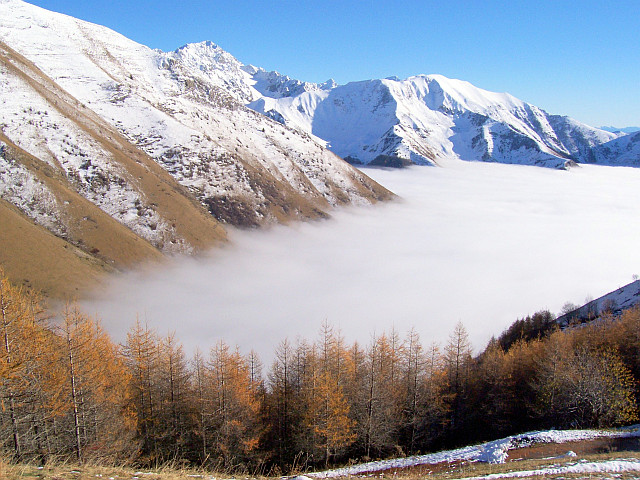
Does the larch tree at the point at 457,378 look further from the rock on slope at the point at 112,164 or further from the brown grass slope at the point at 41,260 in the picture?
the rock on slope at the point at 112,164

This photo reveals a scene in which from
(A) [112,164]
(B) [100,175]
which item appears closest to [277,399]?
(B) [100,175]

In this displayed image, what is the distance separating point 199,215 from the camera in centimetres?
14125

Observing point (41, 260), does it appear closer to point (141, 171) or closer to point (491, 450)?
point (141, 171)

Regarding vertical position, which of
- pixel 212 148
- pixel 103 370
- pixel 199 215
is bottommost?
pixel 103 370

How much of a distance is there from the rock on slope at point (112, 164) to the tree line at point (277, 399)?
7633cm

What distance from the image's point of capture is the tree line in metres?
24.3

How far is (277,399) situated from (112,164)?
119m

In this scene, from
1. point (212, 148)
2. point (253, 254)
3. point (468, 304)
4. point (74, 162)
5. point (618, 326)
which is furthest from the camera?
point (212, 148)

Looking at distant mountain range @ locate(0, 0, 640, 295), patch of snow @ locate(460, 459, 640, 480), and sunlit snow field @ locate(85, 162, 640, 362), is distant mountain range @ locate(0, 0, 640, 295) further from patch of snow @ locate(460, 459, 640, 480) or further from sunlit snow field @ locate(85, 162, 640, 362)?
patch of snow @ locate(460, 459, 640, 480)

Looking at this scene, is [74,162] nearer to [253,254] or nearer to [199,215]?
[199,215]

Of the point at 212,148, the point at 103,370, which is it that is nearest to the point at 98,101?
the point at 212,148

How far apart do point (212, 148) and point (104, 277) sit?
102485 mm

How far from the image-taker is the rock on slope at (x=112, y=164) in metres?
99.6

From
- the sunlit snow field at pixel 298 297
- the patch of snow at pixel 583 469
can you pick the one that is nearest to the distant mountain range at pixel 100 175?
the sunlit snow field at pixel 298 297
